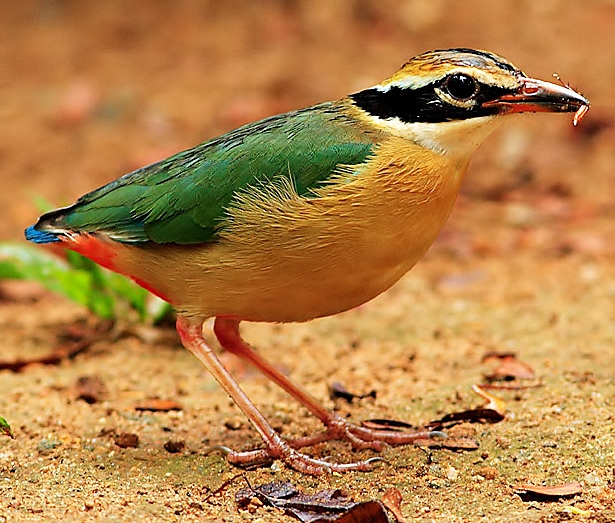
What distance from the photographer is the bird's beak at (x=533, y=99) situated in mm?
5309

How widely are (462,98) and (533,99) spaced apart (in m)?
0.38

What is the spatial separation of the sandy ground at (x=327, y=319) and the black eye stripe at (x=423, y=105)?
187 centimetres

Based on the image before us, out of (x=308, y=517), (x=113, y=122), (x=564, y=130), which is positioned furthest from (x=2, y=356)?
(x=564, y=130)

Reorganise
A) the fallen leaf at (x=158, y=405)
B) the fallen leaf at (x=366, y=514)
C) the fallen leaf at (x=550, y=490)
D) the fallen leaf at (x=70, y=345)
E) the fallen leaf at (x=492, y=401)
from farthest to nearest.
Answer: the fallen leaf at (x=70, y=345)
the fallen leaf at (x=158, y=405)
the fallen leaf at (x=492, y=401)
the fallen leaf at (x=550, y=490)
the fallen leaf at (x=366, y=514)

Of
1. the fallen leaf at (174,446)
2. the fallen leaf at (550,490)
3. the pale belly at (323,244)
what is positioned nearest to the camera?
the fallen leaf at (550,490)

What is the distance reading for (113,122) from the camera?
12.5 meters

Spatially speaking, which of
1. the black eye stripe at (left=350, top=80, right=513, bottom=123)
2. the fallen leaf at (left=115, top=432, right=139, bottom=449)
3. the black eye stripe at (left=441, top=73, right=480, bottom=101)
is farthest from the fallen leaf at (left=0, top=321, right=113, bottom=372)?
the black eye stripe at (left=441, top=73, right=480, bottom=101)

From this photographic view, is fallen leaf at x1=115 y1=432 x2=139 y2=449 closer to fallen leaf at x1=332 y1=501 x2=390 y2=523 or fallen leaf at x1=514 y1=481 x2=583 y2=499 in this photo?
fallen leaf at x1=332 y1=501 x2=390 y2=523

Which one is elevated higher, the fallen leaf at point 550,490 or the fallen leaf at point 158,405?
the fallen leaf at point 158,405

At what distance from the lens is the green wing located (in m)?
5.45

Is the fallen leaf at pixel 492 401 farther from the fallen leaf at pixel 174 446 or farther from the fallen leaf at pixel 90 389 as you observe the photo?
the fallen leaf at pixel 90 389

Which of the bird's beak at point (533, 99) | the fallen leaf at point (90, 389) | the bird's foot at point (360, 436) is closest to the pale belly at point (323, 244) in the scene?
the bird's beak at point (533, 99)

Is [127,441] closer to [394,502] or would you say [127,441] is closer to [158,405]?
[158,405]

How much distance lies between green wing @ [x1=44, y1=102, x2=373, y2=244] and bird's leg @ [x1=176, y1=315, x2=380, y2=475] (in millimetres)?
595
